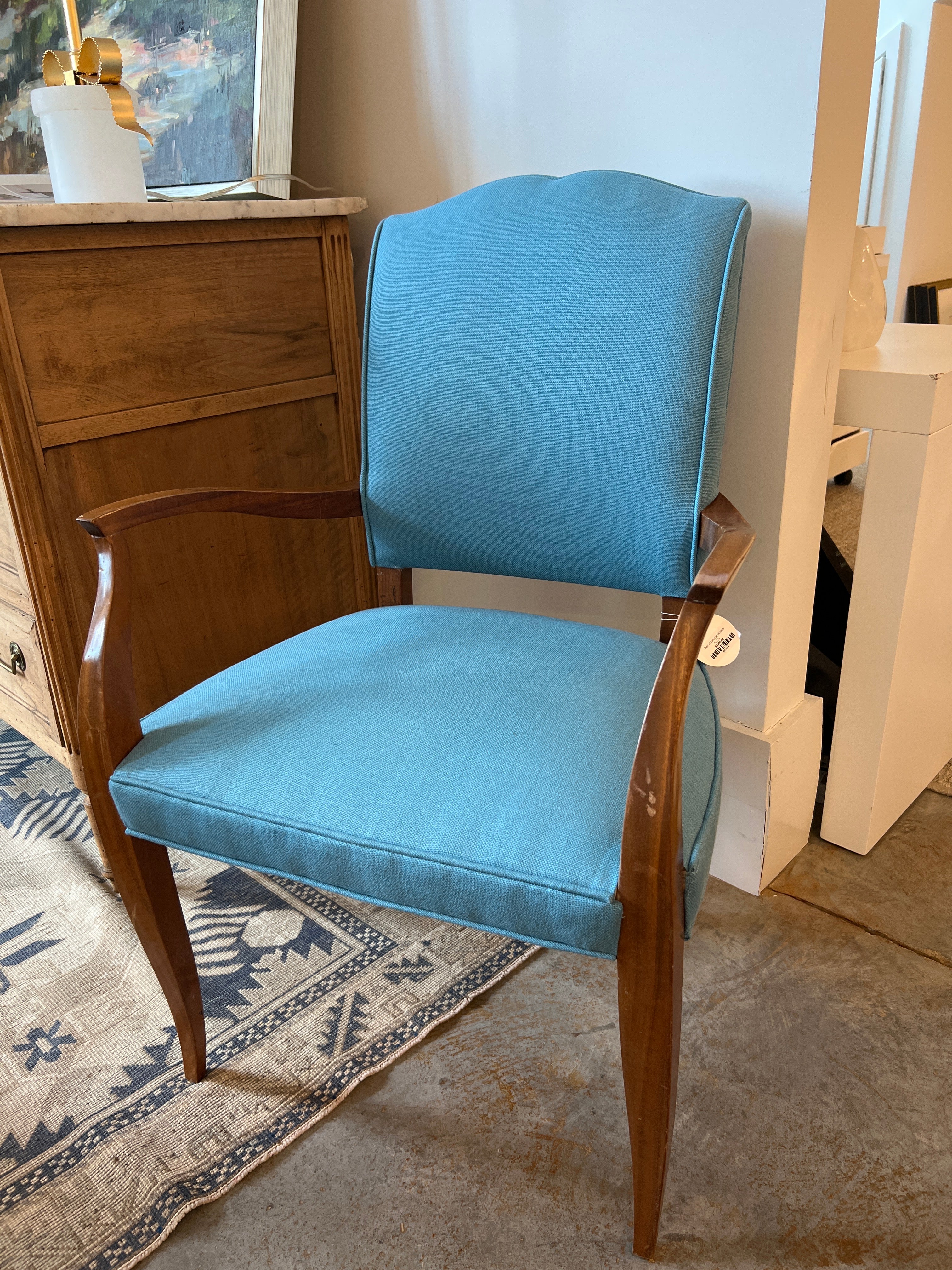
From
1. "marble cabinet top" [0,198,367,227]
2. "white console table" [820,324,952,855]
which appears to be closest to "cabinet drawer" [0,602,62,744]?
"marble cabinet top" [0,198,367,227]

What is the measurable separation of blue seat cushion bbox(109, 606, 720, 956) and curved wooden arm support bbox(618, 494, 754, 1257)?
24 mm

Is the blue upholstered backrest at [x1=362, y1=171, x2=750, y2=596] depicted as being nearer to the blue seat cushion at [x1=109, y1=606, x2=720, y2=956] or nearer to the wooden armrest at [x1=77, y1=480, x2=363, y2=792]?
the blue seat cushion at [x1=109, y1=606, x2=720, y2=956]

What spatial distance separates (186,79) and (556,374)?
3.03 feet

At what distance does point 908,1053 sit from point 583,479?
765 mm

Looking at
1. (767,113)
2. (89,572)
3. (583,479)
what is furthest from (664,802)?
(89,572)

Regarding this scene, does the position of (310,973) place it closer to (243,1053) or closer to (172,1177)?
(243,1053)

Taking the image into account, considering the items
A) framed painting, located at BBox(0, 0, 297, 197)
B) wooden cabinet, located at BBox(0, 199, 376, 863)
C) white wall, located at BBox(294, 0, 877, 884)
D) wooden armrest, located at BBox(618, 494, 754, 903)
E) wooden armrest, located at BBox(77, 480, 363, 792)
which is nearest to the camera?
wooden armrest, located at BBox(618, 494, 754, 903)

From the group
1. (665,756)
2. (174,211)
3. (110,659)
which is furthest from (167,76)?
(665,756)

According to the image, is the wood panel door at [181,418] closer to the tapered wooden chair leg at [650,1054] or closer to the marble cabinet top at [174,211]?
the marble cabinet top at [174,211]

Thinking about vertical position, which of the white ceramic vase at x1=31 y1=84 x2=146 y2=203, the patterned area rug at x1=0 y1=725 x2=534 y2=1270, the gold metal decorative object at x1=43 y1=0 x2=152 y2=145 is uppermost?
the gold metal decorative object at x1=43 y1=0 x2=152 y2=145

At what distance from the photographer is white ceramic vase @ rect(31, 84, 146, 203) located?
1.18 m

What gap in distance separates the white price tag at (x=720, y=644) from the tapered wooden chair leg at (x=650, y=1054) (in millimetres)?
304

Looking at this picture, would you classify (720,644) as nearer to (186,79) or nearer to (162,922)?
(162,922)

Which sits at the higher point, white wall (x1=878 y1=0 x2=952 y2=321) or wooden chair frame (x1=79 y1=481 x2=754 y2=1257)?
white wall (x1=878 y1=0 x2=952 y2=321)
